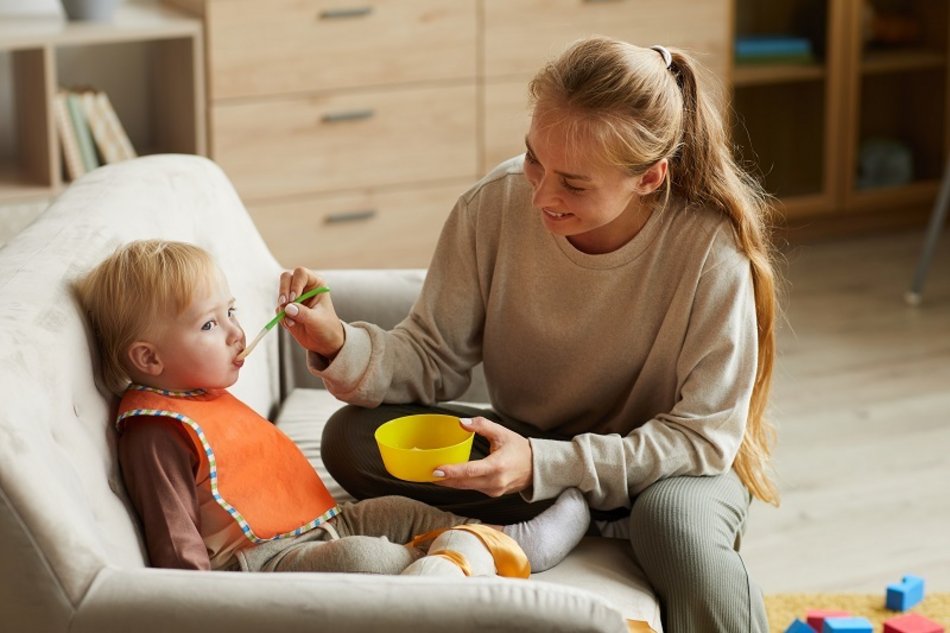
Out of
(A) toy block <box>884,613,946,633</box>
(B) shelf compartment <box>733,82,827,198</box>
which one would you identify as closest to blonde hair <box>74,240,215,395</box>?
(A) toy block <box>884,613,946,633</box>

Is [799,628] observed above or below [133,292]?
below

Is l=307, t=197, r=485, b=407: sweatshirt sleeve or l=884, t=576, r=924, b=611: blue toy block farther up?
l=307, t=197, r=485, b=407: sweatshirt sleeve

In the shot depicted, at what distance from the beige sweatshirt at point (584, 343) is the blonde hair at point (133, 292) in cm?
29

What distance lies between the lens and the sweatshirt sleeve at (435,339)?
184 centimetres

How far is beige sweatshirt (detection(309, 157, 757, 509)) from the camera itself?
169 centimetres

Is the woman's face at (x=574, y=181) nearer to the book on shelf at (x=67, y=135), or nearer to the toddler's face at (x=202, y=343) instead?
the toddler's face at (x=202, y=343)

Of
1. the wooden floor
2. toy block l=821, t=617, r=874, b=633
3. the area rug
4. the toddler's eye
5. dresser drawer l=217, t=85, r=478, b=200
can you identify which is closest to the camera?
the toddler's eye


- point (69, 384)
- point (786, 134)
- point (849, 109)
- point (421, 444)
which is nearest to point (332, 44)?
point (786, 134)

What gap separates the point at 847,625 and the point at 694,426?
587 mm

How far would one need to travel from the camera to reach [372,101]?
350cm

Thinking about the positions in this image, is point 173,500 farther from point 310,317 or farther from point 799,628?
point 799,628

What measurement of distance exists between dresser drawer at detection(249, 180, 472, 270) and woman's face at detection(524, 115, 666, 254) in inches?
71.7

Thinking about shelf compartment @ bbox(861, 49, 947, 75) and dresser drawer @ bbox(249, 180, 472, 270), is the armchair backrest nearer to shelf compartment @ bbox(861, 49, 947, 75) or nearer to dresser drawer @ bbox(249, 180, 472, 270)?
dresser drawer @ bbox(249, 180, 472, 270)

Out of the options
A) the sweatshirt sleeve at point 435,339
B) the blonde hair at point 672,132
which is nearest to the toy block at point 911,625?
the blonde hair at point 672,132
